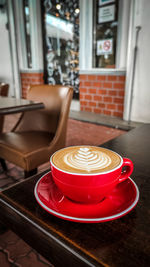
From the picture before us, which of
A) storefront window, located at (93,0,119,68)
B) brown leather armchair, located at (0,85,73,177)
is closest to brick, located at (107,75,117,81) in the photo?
storefront window, located at (93,0,119,68)

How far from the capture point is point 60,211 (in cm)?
37

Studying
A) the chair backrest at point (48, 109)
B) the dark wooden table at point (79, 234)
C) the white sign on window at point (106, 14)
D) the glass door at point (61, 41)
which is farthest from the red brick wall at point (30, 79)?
the dark wooden table at point (79, 234)

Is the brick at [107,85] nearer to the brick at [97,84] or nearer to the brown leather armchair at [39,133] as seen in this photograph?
the brick at [97,84]

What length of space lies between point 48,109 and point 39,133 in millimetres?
206

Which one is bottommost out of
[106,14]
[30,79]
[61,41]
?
[30,79]

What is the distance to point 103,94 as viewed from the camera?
3.89m

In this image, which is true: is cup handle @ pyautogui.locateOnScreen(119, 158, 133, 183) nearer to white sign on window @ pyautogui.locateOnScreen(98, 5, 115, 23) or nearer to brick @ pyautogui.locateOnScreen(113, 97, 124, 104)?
brick @ pyautogui.locateOnScreen(113, 97, 124, 104)

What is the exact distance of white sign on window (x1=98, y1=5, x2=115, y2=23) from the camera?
345cm

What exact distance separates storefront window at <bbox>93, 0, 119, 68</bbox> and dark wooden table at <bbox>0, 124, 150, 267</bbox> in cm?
358

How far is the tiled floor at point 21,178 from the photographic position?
3.15ft

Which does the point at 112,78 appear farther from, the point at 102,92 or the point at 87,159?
the point at 87,159

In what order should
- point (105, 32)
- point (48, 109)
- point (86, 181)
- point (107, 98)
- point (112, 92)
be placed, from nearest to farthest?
point (86, 181)
point (48, 109)
point (105, 32)
point (112, 92)
point (107, 98)

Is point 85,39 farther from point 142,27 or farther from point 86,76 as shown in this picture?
point 142,27

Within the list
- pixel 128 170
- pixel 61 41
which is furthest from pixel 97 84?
pixel 128 170
